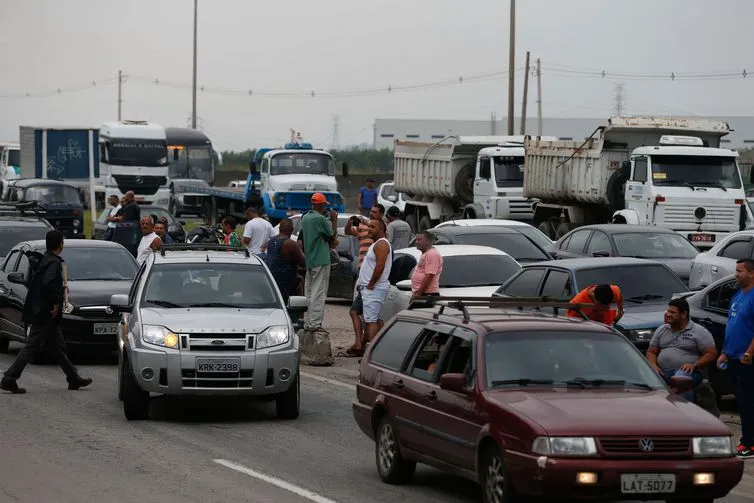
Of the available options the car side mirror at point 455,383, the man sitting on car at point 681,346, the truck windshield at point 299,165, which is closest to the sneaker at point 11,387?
the man sitting on car at point 681,346

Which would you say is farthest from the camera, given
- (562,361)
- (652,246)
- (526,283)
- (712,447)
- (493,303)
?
(652,246)

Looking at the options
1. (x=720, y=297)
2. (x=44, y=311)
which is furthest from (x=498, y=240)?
(x=44, y=311)

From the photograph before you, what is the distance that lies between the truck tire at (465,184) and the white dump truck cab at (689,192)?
8.60 m

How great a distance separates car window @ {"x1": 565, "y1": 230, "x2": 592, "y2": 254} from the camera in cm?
2367

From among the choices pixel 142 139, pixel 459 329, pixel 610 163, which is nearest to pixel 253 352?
pixel 459 329

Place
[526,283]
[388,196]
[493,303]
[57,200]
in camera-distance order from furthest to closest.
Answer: [388,196] < [57,200] < [526,283] < [493,303]

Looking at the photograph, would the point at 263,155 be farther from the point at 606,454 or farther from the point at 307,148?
the point at 606,454

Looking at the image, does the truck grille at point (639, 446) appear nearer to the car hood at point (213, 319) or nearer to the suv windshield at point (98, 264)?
the car hood at point (213, 319)

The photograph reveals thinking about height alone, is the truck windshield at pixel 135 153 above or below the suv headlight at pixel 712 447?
above

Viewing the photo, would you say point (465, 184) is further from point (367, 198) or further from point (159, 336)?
point (159, 336)

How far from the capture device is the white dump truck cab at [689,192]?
3062 centimetres

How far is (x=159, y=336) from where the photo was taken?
1358 cm

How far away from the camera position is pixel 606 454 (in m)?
8.42

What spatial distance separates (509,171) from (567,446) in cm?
3035
